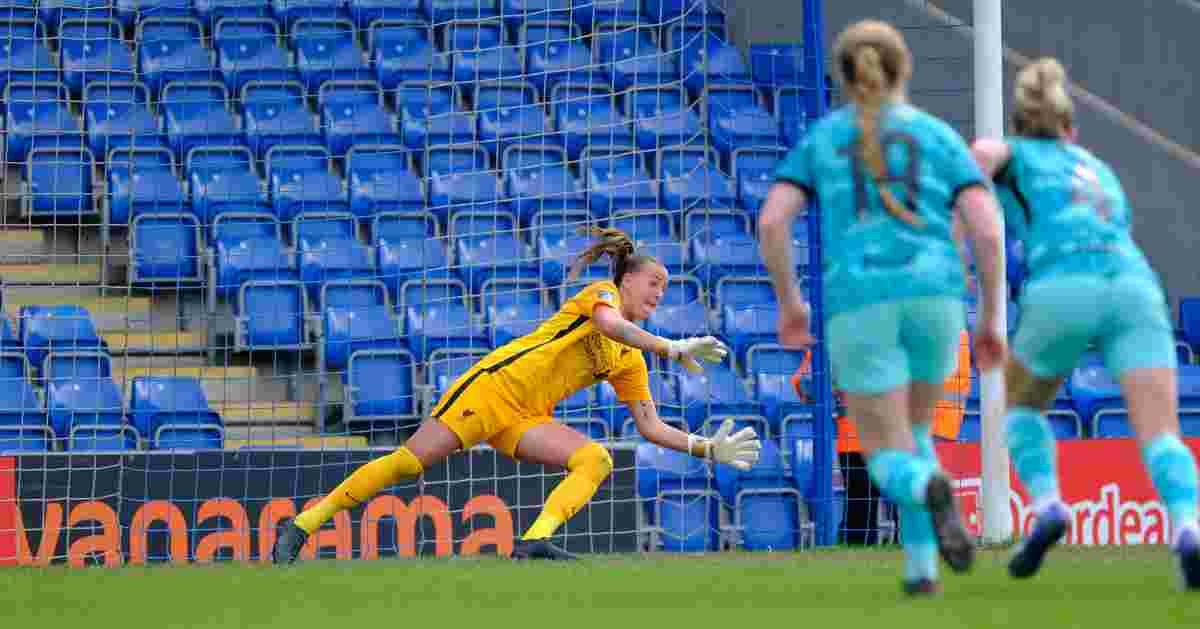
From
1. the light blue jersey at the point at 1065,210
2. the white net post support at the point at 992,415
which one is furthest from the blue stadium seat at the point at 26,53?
the light blue jersey at the point at 1065,210

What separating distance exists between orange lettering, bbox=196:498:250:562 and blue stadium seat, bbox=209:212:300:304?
8.13 feet

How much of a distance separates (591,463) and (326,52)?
739cm

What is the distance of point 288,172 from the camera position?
45.6 feet

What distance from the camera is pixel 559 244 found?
45.8ft

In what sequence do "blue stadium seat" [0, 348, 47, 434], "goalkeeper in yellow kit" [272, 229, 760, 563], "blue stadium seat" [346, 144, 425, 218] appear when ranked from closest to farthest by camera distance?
"goalkeeper in yellow kit" [272, 229, 760, 563], "blue stadium seat" [0, 348, 47, 434], "blue stadium seat" [346, 144, 425, 218]

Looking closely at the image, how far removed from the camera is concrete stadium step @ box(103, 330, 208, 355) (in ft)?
41.4

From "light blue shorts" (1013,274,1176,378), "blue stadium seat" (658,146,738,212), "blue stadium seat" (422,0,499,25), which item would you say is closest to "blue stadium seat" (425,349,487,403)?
"blue stadium seat" (658,146,738,212)

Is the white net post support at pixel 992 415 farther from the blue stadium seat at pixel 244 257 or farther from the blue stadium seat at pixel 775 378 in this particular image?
the blue stadium seat at pixel 244 257

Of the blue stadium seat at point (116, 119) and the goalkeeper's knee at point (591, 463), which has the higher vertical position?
the blue stadium seat at point (116, 119)

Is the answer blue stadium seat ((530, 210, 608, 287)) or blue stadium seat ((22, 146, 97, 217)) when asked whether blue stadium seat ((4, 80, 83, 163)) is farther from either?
blue stadium seat ((530, 210, 608, 287))

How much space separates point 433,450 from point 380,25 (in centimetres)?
765

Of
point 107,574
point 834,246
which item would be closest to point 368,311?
point 107,574

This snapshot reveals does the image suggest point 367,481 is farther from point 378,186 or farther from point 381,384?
point 378,186

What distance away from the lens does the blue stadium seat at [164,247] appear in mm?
12773
